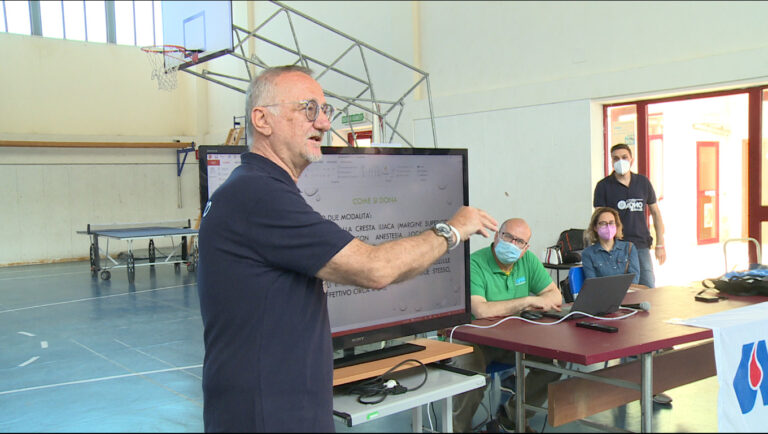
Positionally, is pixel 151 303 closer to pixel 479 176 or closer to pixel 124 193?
pixel 479 176

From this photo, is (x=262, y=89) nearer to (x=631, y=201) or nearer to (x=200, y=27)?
(x=631, y=201)

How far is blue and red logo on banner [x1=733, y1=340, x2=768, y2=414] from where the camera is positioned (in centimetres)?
249

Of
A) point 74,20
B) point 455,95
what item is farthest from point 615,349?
point 74,20

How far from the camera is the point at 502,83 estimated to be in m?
9.16

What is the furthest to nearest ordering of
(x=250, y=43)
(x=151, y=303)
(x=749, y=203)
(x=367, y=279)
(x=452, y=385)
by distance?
(x=250, y=43), (x=151, y=303), (x=749, y=203), (x=452, y=385), (x=367, y=279)

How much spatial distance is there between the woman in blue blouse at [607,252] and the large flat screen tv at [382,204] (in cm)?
289

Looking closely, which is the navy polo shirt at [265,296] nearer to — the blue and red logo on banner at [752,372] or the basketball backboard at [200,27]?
the blue and red logo on banner at [752,372]

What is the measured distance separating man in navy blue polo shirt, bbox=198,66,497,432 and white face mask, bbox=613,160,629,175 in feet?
17.1

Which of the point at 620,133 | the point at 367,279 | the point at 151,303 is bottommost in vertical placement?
the point at 151,303

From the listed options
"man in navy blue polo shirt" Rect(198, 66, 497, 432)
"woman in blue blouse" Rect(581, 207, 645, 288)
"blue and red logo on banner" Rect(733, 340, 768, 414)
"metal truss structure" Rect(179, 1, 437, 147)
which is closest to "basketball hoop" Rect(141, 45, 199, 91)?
"metal truss structure" Rect(179, 1, 437, 147)

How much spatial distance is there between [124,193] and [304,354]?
1439cm

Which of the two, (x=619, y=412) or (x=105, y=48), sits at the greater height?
(x=105, y=48)

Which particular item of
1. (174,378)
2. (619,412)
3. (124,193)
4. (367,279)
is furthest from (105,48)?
(367,279)

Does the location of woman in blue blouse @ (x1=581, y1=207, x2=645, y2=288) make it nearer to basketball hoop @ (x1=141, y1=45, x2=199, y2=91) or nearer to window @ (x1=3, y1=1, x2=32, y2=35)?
basketball hoop @ (x1=141, y1=45, x2=199, y2=91)
